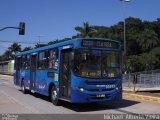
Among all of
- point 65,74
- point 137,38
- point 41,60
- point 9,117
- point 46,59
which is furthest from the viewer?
point 137,38

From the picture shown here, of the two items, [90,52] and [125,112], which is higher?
[90,52]

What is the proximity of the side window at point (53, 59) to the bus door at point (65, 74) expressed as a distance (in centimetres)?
82

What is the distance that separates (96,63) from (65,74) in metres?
1.52

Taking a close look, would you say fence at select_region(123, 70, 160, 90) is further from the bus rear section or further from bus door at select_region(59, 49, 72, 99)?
bus door at select_region(59, 49, 72, 99)

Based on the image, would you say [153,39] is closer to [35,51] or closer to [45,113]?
[35,51]

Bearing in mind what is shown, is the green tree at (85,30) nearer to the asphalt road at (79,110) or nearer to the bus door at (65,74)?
the asphalt road at (79,110)

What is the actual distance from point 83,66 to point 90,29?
193ft

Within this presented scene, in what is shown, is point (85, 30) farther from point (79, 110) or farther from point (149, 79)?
point (79, 110)

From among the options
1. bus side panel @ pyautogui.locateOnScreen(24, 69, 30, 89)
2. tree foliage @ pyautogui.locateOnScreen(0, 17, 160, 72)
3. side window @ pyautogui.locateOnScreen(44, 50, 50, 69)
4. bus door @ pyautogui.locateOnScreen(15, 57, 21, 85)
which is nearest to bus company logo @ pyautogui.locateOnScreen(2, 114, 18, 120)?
side window @ pyautogui.locateOnScreen(44, 50, 50, 69)

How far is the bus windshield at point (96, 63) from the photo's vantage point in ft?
47.1

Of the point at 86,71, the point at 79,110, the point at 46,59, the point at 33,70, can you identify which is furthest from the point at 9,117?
the point at 33,70

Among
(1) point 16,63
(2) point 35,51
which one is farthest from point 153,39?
(2) point 35,51

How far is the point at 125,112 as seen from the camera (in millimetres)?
13797

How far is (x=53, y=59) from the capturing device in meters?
17.0
